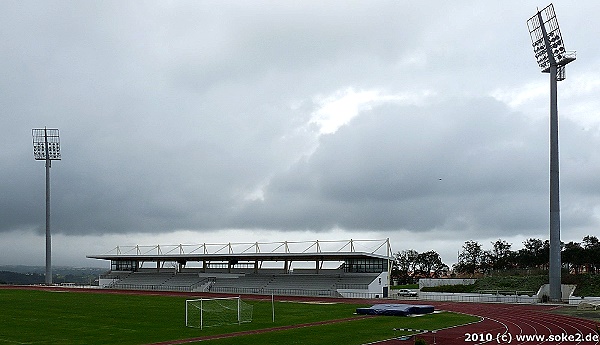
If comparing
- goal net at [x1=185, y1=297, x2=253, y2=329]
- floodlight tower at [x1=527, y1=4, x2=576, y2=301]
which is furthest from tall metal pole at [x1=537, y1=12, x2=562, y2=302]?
goal net at [x1=185, y1=297, x2=253, y2=329]

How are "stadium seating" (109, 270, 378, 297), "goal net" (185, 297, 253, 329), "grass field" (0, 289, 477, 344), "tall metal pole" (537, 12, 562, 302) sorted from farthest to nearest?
"stadium seating" (109, 270, 378, 297)
"tall metal pole" (537, 12, 562, 302)
"goal net" (185, 297, 253, 329)
"grass field" (0, 289, 477, 344)

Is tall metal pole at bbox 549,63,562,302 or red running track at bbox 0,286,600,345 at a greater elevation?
tall metal pole at bbox 549,63,562,302

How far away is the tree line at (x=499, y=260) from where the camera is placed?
103 metres

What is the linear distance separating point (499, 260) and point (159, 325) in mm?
94355

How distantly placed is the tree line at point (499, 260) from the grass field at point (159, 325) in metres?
63.2

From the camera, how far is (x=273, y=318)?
133ft

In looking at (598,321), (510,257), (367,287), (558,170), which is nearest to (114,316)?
(598,321)

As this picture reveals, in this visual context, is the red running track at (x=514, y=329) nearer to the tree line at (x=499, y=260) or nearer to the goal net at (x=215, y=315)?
the goal net at (x=215, y=315)

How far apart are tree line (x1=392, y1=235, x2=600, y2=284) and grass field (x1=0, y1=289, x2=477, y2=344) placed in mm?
63222

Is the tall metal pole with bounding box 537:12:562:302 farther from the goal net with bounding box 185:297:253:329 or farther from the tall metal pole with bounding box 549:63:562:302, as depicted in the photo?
the goal net with bounding box 185:297:253:329

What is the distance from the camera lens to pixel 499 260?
119875mm

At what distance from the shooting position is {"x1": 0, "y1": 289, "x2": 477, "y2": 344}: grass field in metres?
30.6

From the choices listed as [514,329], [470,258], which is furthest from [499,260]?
[514,329]

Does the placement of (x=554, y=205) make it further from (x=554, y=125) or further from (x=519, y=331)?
(x=519, y=331)
